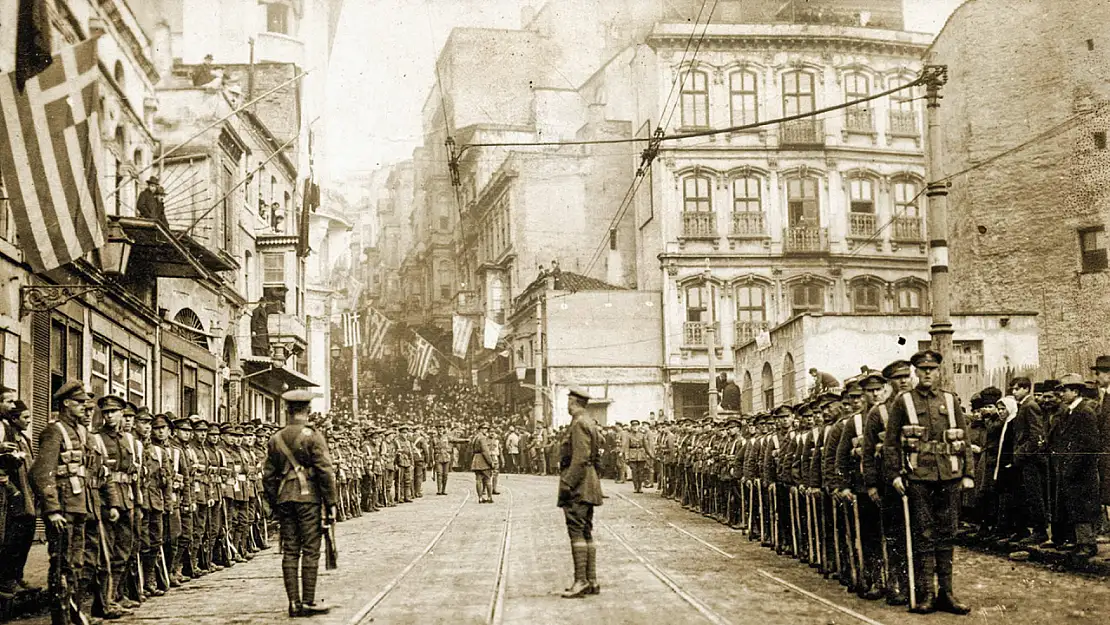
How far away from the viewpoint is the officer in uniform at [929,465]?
11.2m

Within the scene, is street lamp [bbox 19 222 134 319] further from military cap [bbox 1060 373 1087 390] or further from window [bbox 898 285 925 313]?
window [bbox 898 285 925 313]

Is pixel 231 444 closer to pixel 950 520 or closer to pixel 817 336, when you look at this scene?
pixel 950 520

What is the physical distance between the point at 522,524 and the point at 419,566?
23.5 ft

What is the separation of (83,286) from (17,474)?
6372 millimetres

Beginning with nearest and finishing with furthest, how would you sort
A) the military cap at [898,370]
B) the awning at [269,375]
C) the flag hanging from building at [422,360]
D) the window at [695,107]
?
the military cap at [898,370] → the awning at [269,375] → the window at [695,107] → the flag hanging from building at [422,360]

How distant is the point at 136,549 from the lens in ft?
43.4

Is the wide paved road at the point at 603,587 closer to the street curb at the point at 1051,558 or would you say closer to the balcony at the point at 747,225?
the street curb at the point at 1051,558

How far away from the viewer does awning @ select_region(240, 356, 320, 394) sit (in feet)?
122

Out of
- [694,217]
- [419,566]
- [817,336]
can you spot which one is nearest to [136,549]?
[419,566]

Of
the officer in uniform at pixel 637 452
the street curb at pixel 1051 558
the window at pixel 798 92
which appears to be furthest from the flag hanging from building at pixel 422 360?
the street curb at pixel 1051 558

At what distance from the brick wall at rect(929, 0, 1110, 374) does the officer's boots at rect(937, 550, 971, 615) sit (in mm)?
27845

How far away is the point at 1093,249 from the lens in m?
39.2

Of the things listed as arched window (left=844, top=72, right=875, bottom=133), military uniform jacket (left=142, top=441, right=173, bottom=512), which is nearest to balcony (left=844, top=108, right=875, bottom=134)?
arched window (left=844, top=72, right=875, bottom=133)

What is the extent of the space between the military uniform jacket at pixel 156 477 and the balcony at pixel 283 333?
2553 centimetres
